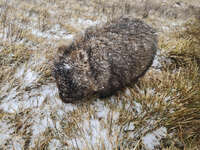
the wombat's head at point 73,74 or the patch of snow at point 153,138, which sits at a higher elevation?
the wombat's head at point 73,74

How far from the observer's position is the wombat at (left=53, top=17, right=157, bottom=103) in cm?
158

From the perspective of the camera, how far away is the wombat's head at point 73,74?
1.54 m

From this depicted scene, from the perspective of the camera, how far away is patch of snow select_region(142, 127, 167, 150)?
4.88 feet

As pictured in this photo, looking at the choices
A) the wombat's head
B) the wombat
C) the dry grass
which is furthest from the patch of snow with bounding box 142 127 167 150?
the wombat's head

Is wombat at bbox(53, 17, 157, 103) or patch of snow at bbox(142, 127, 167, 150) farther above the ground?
wombat at bbox(53, 17, 157, 103)

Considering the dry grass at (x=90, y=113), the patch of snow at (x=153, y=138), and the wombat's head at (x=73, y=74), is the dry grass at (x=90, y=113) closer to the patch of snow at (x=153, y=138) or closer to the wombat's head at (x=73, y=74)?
the patch of snow at (x=153, y=138)

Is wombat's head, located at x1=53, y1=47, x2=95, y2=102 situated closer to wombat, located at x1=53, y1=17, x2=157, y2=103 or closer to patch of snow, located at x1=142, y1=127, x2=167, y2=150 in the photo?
wombat, located at x1=53, y1=17, x2=157, y2=103

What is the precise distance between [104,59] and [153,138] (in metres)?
1.09

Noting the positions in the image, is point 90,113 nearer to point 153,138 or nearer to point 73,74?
point 73,74

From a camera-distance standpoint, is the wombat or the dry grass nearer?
the dry grass

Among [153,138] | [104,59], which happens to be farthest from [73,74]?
[153,138]

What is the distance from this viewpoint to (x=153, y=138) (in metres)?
1.54

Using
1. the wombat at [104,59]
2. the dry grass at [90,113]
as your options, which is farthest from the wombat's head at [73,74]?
Answer: the dry grass at [90,113]

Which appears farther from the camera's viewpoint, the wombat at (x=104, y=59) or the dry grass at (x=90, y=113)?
the wombat at (x=104, y=59)
